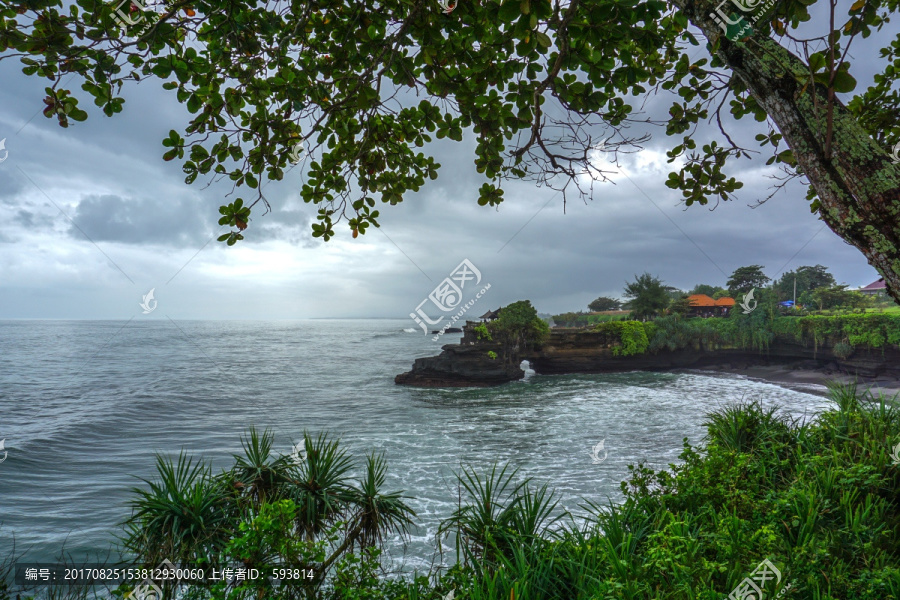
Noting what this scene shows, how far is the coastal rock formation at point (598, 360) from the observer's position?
1073 inches

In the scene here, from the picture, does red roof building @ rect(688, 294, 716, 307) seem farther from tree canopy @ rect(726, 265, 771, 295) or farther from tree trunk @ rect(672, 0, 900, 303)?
tree trunk @ rect(672, 0, 900, 303)

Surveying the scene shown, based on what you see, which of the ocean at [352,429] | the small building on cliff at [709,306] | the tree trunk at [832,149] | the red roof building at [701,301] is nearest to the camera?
the tree trunk at [832,149]

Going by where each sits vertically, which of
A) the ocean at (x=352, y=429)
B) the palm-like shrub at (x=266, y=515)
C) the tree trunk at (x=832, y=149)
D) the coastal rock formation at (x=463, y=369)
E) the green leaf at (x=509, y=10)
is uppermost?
the green leaf at (x=509, y=10)

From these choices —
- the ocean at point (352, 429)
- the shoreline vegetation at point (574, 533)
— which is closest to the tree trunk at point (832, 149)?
the shoreline vegetation at point (574, 533)

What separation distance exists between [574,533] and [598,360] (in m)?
32.2

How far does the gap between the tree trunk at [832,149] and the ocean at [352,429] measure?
282cm

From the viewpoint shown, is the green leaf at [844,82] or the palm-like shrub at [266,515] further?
the palm-like shrub at [266,515]

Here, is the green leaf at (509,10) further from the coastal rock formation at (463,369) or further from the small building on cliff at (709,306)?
the small building on cliff at (709,306)

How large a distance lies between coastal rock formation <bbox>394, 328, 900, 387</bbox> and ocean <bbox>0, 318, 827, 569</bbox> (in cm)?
122

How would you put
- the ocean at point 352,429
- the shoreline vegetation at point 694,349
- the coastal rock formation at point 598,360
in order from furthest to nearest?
1. the coastal rock formation at point 598,360
2. the shoreline vegetation at point 694,349
3. the ocean at point 352,429

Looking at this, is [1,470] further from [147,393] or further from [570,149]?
[570,149]

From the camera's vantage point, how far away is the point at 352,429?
1712 centimetres

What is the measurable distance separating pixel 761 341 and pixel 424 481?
114 ft

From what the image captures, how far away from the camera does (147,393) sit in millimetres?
27703
